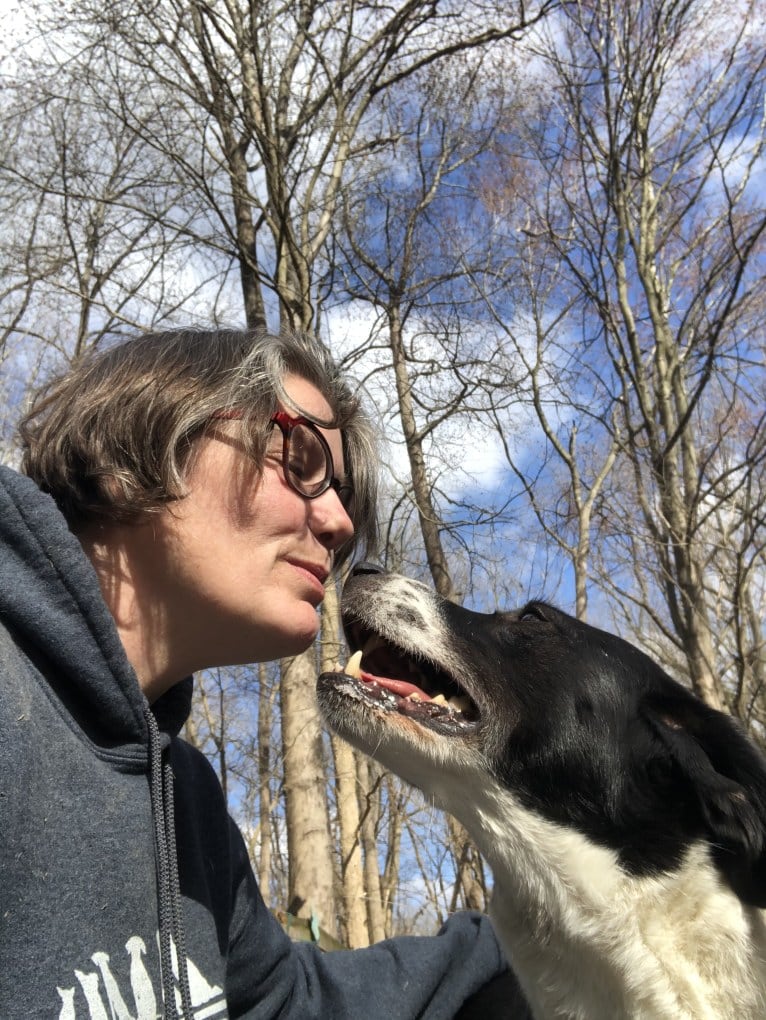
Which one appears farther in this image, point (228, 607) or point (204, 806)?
point (204, 806)

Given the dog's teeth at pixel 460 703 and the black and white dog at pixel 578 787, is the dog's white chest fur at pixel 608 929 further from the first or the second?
the dog's teeth at pixel 460 703

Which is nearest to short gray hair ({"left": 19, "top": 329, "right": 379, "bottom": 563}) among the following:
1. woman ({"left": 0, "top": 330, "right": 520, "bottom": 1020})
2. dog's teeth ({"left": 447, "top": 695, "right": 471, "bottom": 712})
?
woman ({"left": 0, "top": 330, "right": 520, "bottom": 1020})

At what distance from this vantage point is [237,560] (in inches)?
73.7

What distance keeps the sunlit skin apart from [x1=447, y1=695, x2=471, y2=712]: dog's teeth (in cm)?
56

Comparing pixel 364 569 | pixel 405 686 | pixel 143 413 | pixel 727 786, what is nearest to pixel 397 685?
pixel 405 686

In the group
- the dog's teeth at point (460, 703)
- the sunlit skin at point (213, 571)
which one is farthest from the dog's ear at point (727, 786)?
the sunlit skin at point (213, 571)

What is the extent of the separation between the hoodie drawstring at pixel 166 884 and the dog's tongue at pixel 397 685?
0.70m

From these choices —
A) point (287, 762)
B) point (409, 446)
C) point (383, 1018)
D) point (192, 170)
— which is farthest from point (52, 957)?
point (409, 446)

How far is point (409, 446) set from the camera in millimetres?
8266

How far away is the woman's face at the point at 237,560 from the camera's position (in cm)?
186

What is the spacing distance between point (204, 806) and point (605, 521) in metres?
6.68

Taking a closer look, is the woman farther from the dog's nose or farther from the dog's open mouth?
the dog's open mouth

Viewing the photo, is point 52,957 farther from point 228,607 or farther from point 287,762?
point 287,762

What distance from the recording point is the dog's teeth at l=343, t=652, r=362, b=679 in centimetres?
230
